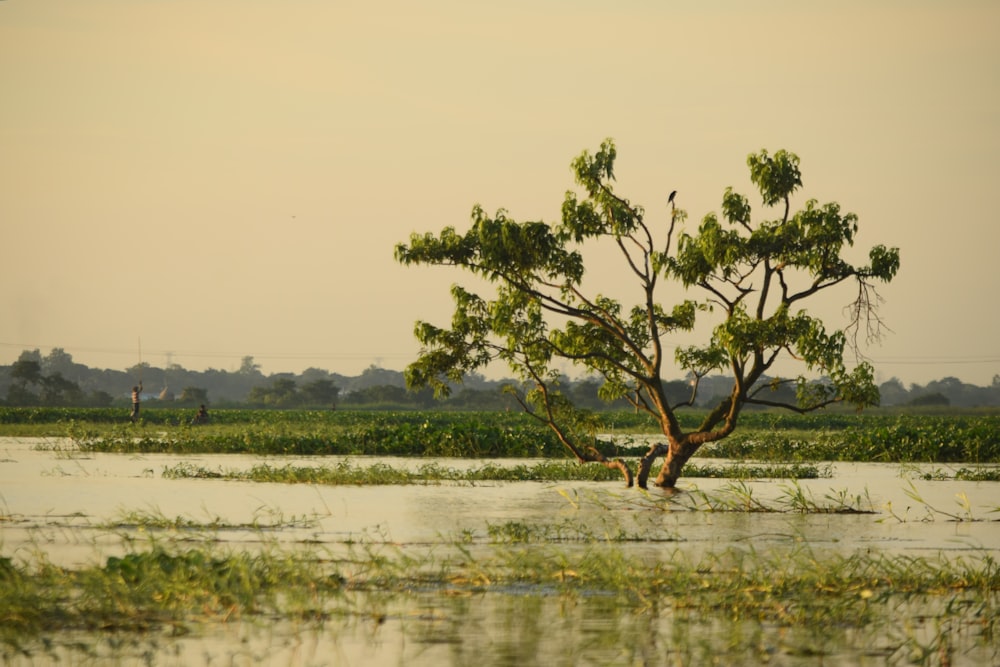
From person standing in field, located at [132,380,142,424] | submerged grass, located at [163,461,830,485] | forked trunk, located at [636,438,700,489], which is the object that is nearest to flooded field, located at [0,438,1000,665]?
forked trunk, located at [636,438,700,489]

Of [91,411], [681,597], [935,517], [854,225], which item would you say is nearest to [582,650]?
[681,597]

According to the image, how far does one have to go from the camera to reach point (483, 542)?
1579 cm

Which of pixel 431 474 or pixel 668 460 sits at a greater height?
pixel 668 460

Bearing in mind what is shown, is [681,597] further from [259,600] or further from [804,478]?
[804,478]

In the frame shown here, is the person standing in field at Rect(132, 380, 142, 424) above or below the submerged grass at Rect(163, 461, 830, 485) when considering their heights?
above

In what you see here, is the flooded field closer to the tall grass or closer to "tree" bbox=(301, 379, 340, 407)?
the tall grass

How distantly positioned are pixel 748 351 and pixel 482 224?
5195 mm

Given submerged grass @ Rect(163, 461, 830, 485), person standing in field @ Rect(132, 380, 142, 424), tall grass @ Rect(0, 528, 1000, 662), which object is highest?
person standing in field @ Rect(132, 380, 142, 424)

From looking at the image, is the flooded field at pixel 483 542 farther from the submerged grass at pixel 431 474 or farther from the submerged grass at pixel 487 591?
the submerged grass at pixel 431 474

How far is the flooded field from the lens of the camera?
9414mm

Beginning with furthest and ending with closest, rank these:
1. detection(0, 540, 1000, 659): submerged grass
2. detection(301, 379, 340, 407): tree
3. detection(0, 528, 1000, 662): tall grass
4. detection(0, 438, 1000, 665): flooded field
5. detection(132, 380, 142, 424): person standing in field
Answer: detection(301, 379, 340, 407): tree → detection(132, 380, 142, 424): person standing in field → detection(0, 540, 1000, 659): submerged grass → detection(0, 528, 1000, 662): tall grass → detection(0, 438, 1000, 665): flooded field

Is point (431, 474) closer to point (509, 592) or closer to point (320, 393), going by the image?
point (509, 592)

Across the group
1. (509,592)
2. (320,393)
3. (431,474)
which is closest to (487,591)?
(509,592)

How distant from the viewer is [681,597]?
11.5 m
